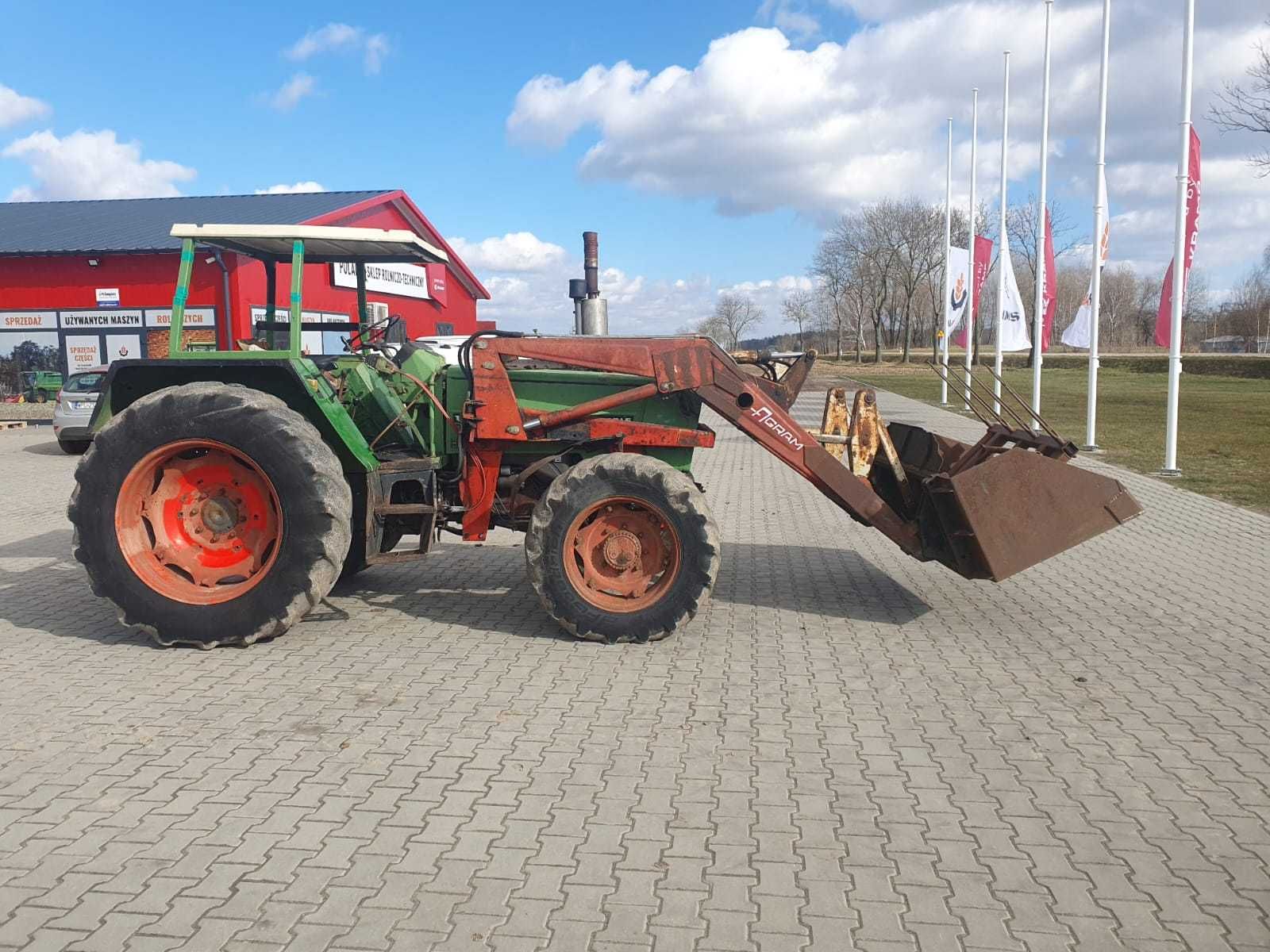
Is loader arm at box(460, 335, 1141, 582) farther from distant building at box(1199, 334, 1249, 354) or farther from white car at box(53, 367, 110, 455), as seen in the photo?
distant building at box(1199, 334, 1249, 354)

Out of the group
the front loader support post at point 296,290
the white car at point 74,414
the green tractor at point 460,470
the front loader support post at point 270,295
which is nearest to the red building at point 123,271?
the white car at point 74,414

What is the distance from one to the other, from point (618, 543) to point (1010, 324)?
18404 mm

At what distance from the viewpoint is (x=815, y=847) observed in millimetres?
3545

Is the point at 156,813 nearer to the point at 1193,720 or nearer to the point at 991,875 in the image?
the point at 991,875

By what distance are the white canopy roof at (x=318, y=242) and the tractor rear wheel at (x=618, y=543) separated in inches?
71.8

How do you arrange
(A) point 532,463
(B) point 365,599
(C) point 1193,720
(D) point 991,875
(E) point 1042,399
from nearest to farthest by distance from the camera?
(D) point 991,875 < (C) point 1193,720 < (A) point 532,463 < (B) point 365,599 < (E) point 1042,399

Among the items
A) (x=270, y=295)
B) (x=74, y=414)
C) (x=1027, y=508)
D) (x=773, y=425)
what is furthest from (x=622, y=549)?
(x=74, y=414)

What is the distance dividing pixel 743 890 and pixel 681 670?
222 centimetres

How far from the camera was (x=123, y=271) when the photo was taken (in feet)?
78.6

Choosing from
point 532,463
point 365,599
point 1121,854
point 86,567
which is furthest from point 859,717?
point 86,567

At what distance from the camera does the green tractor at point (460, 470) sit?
221 inches

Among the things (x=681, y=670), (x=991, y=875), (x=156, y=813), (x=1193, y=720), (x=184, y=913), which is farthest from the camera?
(x=681, y=670)

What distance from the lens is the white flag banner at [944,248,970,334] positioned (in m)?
25.9

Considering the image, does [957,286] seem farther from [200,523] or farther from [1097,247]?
[200,523]
